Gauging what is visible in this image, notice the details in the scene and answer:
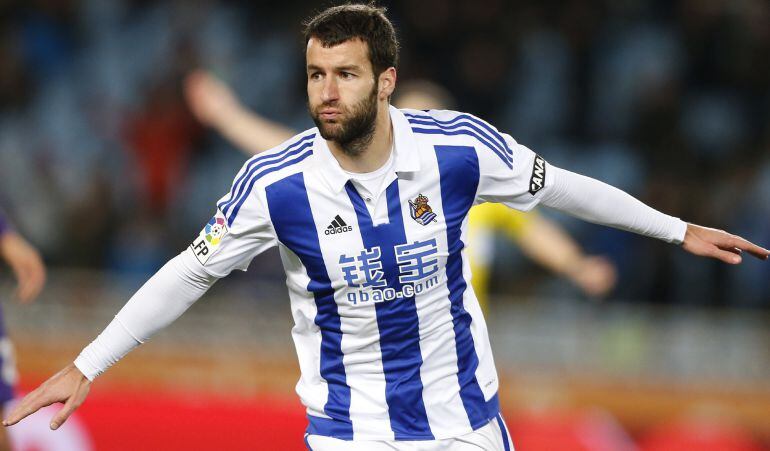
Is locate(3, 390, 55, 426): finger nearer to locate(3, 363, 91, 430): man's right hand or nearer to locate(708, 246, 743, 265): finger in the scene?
locate(3, 363, 91, 430): man's right hand

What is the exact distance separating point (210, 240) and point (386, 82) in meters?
0.73

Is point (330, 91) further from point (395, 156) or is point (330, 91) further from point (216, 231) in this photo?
point (216, 231)

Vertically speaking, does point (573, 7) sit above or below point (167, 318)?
above

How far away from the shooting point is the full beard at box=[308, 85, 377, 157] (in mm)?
3748

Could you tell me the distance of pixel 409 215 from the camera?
3.92 metres

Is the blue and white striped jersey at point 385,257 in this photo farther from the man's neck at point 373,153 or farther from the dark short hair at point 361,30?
the dark short hair at point 361,30

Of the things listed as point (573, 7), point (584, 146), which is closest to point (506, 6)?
point (573, 7)

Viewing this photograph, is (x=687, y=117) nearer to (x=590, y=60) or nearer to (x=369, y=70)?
(x=590, y=60)

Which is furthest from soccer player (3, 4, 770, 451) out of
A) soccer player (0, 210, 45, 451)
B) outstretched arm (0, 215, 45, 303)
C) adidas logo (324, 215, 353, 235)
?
outstretched arm (0, 215, 45, 303)

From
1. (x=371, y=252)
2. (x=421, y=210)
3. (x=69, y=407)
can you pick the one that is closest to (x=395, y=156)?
(x=421, y=210)

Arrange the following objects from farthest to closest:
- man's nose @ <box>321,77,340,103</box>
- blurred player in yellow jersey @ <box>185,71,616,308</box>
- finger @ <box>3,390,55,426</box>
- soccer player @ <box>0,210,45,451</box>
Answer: blurred player in yellow jersey @ <box>185,71,616,308</box>
soccer player @ <box>0,210,45,451</box>
finger @ <box>3,390,55,426</box>
man's nose @ <box>321,77,340,103</box>

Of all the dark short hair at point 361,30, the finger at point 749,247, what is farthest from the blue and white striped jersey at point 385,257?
the finger at point 749,247

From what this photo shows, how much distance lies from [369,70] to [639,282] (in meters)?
5.10

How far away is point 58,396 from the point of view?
3896mm
